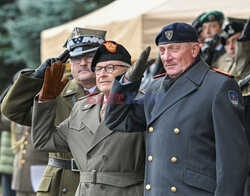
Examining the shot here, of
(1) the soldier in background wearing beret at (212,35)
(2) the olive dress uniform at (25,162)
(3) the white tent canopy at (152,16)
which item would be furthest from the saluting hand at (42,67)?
(3) the white tent canopy at (152,16)

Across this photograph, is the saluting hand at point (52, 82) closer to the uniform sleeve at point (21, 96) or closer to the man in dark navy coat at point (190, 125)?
the uniform sleeve at point (21, 96)

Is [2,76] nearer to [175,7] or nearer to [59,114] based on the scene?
[175,7]

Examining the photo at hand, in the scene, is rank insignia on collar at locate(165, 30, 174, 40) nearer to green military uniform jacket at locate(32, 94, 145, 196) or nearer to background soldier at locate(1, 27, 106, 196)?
green military uniform jacket at locate(32, 94, 145, 196)

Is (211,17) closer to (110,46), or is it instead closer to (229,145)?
(110,46)

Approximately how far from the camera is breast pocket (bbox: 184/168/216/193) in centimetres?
353

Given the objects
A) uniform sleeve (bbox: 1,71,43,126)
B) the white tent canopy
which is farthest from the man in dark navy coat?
the white tent canopy

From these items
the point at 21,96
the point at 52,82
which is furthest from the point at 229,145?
the point at 21,96

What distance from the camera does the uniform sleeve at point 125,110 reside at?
3902 mm

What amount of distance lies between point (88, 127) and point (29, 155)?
132 inches

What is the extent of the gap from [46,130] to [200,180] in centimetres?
151

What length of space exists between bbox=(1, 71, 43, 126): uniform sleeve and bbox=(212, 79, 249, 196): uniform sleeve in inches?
67.6

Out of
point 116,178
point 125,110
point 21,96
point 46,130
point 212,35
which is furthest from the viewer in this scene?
point 212,35

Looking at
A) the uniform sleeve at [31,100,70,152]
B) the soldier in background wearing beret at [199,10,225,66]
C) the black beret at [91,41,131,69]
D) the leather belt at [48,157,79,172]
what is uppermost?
the black beret at [91,41,131,69]

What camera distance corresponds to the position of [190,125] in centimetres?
357
